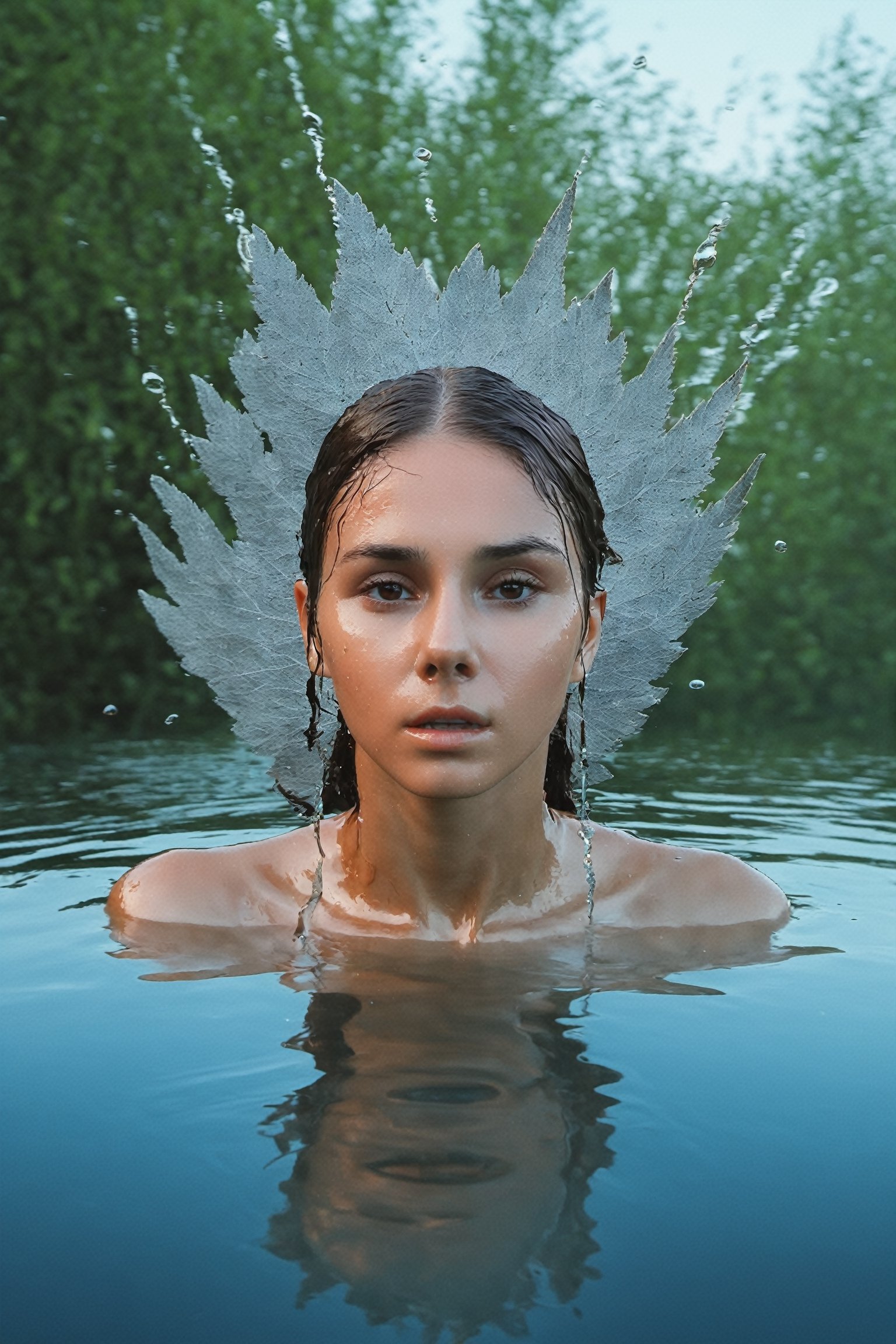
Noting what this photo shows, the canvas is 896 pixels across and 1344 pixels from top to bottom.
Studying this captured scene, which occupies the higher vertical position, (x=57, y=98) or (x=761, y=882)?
(x=57, y=98)

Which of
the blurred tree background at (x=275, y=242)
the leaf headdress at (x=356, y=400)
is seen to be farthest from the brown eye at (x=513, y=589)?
the blurred tree background at (x=275, y=242)

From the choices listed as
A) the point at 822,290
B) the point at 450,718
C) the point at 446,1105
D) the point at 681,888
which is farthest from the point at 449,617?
the point at 822,290

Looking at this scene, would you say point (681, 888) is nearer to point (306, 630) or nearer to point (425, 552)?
point (306, 630)

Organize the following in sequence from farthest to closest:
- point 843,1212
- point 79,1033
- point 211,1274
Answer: point 79,1033, point 843,1212, point 211,1274

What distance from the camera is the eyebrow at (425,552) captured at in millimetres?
2721

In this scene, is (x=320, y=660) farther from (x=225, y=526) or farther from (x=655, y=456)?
(x=225, y=526)

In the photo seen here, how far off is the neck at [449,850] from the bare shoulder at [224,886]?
0.48ft

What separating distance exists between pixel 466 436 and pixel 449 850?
871 mm

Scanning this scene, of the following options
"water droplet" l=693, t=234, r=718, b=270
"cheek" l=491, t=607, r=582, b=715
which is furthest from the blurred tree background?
"cheek" l=491, t=607, r=582, b=715

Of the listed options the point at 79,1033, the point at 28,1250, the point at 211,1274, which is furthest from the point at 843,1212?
the point at 79,1033

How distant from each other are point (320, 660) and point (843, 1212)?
1638mm

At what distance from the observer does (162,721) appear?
9.11m

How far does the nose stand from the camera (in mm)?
2600

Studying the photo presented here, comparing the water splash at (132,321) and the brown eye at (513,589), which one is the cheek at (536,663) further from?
the water splash at (132,321)
